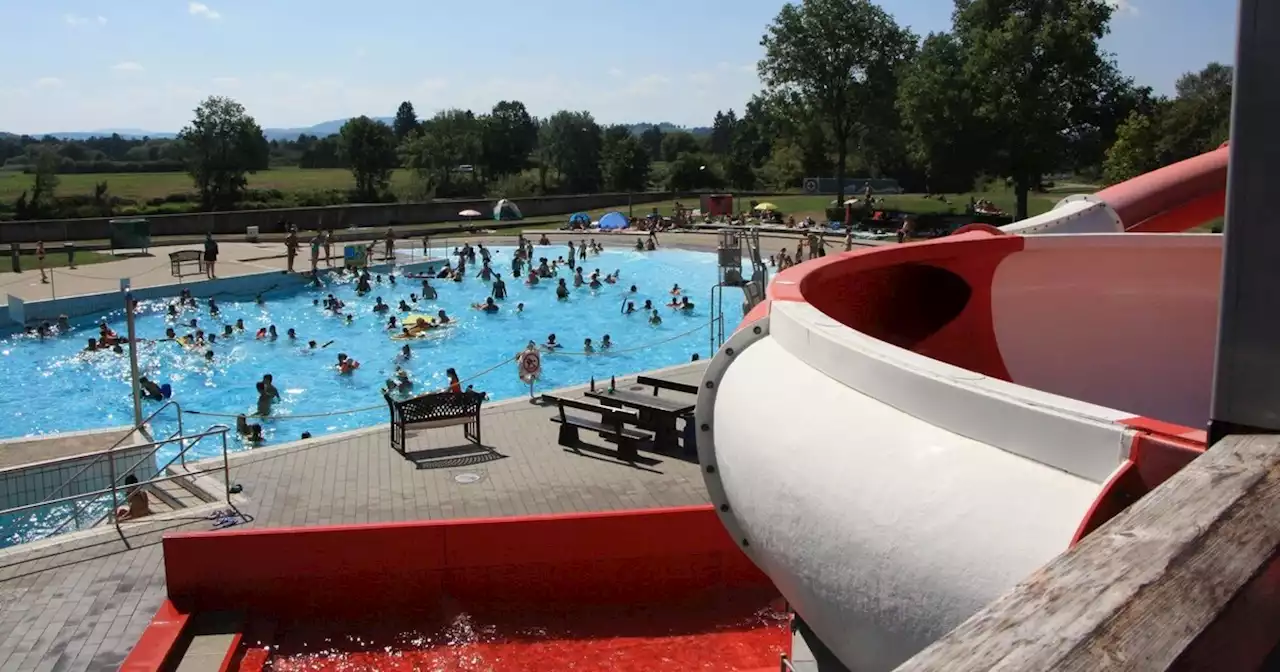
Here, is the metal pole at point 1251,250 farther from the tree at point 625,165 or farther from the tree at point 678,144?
the tree at point 678,144

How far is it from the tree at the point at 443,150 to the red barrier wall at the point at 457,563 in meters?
51.9

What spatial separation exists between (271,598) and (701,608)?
3.53m

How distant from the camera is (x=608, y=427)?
35.6 ft

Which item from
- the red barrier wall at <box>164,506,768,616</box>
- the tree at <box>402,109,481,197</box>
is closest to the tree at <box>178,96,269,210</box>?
the tree at <box>402,109,481,197</box>

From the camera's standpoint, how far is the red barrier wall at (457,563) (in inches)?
314

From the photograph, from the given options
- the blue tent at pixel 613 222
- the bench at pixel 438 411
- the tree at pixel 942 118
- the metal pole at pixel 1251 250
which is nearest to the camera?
the metal pole at pixel 1251 250

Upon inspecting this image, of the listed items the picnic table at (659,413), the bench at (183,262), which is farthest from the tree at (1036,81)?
the picnic table at (659,413)

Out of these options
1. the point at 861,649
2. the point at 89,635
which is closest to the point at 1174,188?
the point at 861,649

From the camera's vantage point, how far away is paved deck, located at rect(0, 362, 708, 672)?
732 centimetres

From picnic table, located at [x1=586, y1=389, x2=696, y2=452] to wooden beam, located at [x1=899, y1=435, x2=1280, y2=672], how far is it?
30.3 feet

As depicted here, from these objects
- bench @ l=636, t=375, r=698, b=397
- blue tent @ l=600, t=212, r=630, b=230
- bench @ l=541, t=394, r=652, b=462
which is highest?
blue tent @ l=600, t=212, r=630, b=230

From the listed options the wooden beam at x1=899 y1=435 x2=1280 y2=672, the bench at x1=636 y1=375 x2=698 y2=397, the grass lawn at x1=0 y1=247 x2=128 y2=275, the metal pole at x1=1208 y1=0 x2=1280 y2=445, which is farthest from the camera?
the grass lawn at x1=0 y1=247 x2=128 y2=275

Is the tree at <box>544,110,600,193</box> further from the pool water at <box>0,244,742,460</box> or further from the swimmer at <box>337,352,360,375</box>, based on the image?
the swimmer at <box>337,352,360,375</box>

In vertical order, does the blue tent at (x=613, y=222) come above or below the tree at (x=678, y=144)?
below
